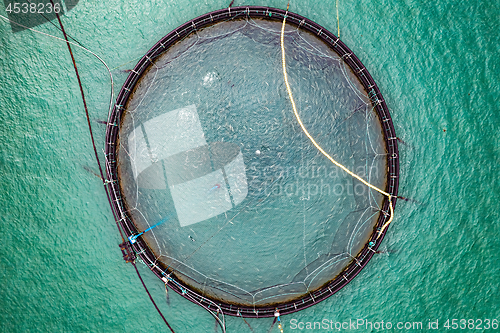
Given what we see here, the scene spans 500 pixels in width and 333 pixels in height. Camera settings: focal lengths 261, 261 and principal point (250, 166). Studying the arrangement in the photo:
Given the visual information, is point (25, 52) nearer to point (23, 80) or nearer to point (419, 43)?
point (23, 80)

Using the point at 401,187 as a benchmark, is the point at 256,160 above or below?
above

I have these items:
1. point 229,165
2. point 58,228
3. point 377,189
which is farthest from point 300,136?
point 58,228

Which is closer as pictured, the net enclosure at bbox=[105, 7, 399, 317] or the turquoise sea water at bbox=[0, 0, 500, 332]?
the net enclosure at bbox=[105, 7, 399, 317]

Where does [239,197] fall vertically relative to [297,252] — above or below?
above

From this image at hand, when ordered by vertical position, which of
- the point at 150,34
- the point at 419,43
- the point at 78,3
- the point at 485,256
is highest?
the point at 78,3

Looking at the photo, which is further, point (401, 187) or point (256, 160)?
point (401, 187)
